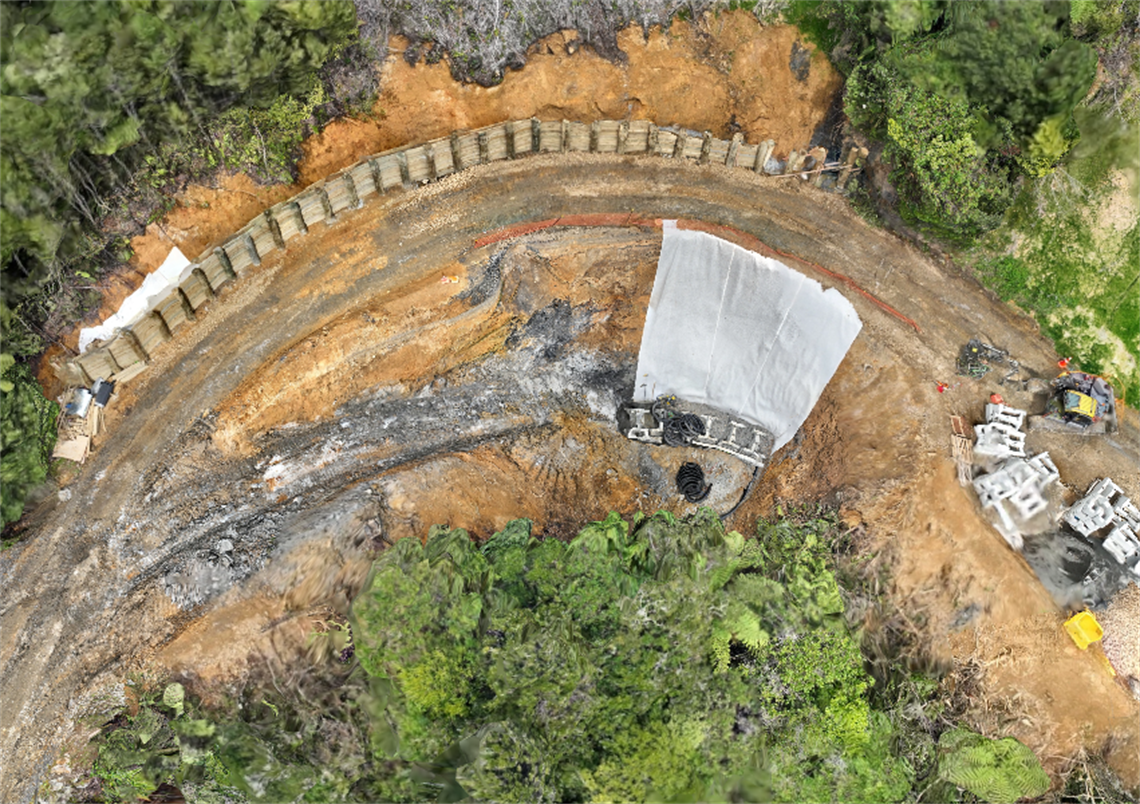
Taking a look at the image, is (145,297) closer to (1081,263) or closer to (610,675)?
(610,675)

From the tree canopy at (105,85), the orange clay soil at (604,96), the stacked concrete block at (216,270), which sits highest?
the tree canopy at (105,85)

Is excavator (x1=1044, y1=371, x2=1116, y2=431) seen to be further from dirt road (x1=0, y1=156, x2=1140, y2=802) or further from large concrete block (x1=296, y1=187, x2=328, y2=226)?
large concrete block (x1=296, y1=187, x2=328, y2=226)

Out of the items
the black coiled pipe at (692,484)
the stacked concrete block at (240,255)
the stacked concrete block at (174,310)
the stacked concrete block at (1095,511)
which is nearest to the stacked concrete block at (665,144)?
the black coiled pipe at (692,484)

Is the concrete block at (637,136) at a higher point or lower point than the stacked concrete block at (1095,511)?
higher

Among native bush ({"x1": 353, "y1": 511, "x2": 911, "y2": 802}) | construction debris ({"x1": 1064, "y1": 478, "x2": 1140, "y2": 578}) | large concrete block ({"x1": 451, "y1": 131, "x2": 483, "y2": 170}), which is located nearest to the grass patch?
construction debris ({"x1": 1064, "y1": 478, "x2": 1140, "y2": 578})

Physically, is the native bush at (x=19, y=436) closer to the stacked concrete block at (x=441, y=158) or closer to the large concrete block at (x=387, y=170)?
the large concrete block at (x=387, y=170)

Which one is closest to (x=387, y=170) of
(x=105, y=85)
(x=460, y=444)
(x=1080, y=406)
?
(x=105, y=85)

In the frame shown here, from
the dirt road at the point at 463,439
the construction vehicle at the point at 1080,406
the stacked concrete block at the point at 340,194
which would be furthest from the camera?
the stacked concrete block at the point at 340,194
